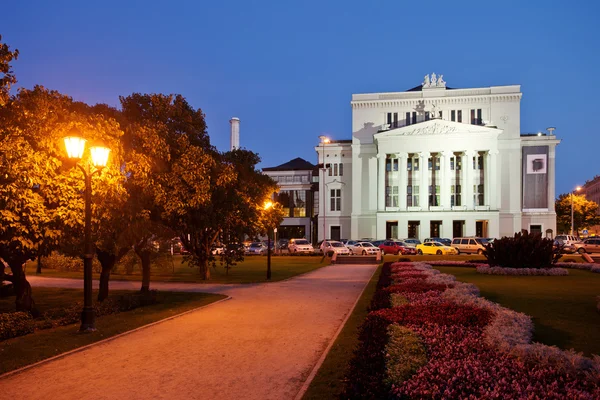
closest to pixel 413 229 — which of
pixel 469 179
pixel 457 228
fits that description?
pixel 457 228

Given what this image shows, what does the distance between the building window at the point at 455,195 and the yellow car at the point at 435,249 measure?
23747 mm

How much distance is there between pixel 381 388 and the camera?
5.80 m

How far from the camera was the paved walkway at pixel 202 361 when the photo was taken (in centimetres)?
702

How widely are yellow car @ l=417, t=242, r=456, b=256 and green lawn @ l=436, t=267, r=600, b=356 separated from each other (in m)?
22.1

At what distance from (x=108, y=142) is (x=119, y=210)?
1895 mm

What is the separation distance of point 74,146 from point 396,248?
4161 cm

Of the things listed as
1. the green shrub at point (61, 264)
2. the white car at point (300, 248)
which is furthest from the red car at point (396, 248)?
the green shrub at point (61, 264)

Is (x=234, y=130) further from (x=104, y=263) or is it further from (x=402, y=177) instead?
(x=104, y=263)

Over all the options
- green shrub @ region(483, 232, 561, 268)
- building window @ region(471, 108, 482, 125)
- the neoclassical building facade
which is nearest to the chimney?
the neoclassical building facade

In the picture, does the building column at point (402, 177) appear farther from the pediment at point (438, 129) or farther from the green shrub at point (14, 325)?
the green shrub at point (14, 325)

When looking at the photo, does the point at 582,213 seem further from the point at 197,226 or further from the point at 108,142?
the point at 108,142

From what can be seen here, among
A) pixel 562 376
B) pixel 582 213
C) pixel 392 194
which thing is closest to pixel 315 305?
pixel 562 376

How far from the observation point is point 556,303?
14.4 metres

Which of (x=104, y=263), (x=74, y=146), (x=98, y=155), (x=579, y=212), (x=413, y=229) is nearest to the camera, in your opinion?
(x=74, y=146)
